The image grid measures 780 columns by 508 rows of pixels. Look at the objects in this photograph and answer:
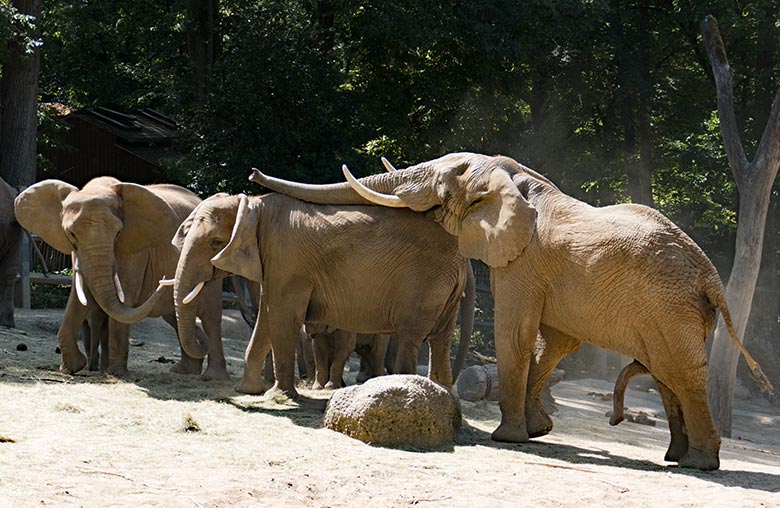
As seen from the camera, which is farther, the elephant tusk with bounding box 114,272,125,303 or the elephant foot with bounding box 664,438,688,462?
the elephant tusk with bounding box 114,272,125,303

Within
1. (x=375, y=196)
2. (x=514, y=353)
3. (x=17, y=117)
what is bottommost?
(x=514, y=353)

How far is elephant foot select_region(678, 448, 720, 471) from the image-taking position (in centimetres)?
924

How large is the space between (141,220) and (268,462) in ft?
17.7

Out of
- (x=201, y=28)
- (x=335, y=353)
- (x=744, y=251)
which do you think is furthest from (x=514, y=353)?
(x=201, y=28)

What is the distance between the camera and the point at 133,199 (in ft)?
42.5

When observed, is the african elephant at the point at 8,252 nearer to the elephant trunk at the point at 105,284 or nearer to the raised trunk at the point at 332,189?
the elephant trunk at the point at 105,284

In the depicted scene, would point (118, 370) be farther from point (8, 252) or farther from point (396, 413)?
point (8, 252)

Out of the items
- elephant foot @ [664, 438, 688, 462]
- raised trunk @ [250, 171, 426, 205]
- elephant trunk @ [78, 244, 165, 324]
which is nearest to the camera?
elephant foot @ [664, 438, 688, 462]

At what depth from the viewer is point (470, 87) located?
84.2 feet

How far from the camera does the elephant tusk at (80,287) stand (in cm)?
1195

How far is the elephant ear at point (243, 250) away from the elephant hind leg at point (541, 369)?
282 centimetres

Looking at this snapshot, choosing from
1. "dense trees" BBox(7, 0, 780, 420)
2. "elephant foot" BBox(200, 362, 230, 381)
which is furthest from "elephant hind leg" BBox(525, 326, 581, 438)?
"dense trees" BBox(7, 0, 780, 420)

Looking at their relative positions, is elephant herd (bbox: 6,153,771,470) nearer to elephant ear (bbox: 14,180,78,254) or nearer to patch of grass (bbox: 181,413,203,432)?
elephant ear (bbox: 14,180,78,254)

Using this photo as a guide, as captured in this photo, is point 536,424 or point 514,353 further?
point 536,424
